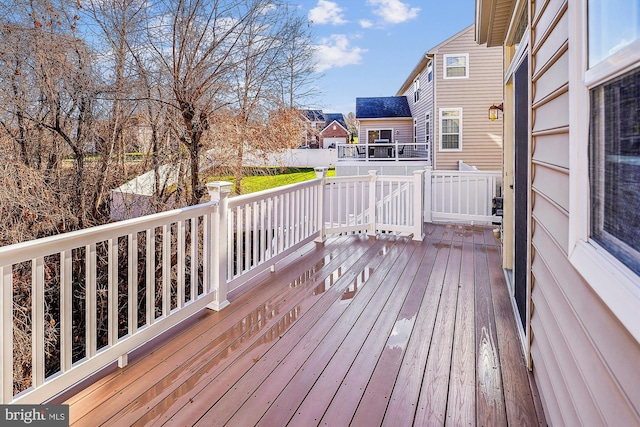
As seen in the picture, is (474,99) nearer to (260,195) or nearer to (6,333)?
(260,195)

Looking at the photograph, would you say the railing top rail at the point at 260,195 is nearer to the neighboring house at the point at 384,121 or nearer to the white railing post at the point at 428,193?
the white railing post at the point at 428,193

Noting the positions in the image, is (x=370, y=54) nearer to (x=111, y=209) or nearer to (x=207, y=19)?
(x=207, y=19)

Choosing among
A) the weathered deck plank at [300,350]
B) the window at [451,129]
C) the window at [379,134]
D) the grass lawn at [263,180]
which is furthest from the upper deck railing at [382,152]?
the weathered deck plank at [300,350]

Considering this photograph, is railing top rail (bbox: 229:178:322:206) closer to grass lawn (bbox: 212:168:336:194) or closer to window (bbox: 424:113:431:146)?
grass lawn (bbox: 212:168:336:194)

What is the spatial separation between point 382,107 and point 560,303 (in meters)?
17.4

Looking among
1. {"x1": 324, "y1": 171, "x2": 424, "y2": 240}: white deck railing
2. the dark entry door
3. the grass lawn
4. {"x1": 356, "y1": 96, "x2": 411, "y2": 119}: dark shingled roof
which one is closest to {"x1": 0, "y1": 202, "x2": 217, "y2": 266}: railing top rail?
the dark entry door

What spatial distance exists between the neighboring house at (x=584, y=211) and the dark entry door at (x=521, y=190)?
1.21 feet

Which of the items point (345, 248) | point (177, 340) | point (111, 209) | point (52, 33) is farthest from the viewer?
point (111, 209)

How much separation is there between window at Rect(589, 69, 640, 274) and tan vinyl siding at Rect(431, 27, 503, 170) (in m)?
12.2

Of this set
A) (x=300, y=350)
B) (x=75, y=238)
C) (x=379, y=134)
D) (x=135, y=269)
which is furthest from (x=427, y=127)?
(x=75, y=238)

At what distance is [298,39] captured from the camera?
829cm

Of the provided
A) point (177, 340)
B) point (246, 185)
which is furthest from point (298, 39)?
point (177, 340)

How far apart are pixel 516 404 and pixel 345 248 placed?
Result: 3.37 meters

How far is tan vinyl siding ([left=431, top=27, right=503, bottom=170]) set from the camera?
12406 mm
